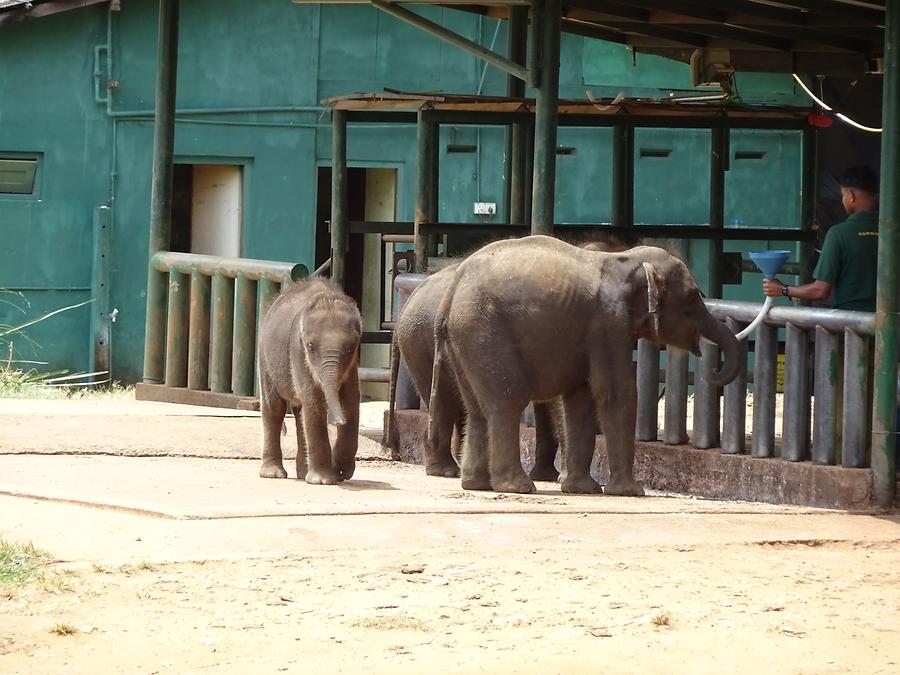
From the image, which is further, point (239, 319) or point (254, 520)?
point (239, 319)

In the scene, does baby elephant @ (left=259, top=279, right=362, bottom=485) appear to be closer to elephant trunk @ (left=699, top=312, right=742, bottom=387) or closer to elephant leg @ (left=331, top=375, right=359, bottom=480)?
elephant leg @ (left=331, top=375, right=359, bottom=480)

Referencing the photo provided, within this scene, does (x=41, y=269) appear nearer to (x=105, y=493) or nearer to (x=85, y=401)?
(x=85, y=401)

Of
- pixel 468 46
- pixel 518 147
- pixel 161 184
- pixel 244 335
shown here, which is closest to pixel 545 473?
pixel 468 46

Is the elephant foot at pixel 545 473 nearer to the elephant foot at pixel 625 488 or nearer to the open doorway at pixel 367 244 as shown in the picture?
the elephant foot at pixel 625 488

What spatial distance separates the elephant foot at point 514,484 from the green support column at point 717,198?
3866mm

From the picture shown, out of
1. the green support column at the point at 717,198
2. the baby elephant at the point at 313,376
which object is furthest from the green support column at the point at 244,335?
the green support column at the point at 717,198

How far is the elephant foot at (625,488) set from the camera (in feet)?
31.2

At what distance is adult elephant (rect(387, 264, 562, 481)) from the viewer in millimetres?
10406

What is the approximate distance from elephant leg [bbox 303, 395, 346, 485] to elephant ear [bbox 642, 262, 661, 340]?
1.84 m

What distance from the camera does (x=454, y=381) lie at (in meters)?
10.1

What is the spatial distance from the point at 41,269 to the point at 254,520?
11444 mm

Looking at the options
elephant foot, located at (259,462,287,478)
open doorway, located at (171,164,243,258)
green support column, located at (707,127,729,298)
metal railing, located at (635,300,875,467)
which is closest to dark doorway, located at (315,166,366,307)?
open doorway, located at (171,164,243,258)

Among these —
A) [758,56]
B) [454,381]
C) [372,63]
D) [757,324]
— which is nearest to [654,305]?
[757,324]

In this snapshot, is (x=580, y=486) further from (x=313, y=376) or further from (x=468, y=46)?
(x=468, y=46)
